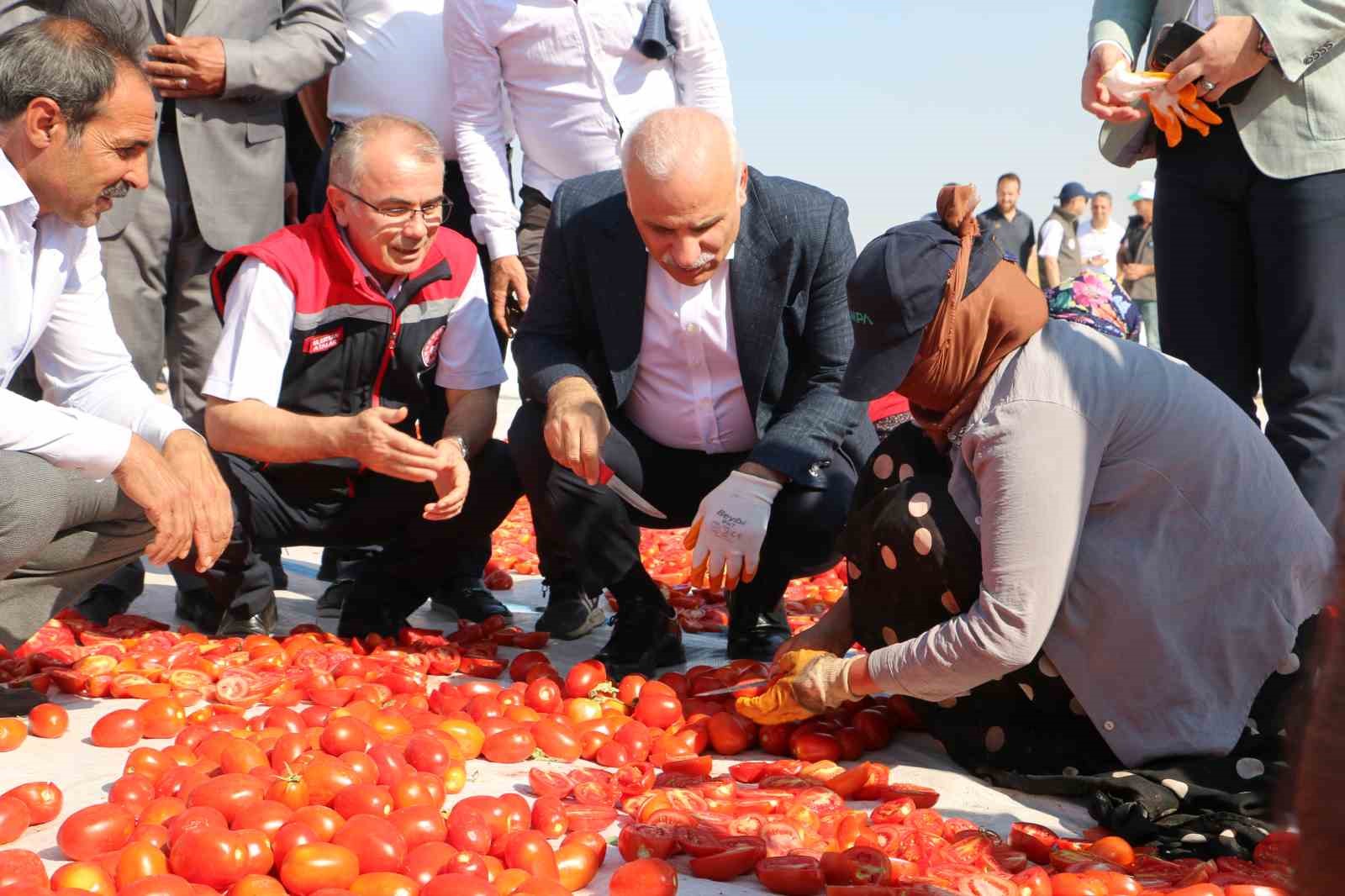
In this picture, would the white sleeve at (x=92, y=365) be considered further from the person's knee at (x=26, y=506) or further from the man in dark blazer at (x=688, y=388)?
the man in dark blazer at (x=688, y=388)

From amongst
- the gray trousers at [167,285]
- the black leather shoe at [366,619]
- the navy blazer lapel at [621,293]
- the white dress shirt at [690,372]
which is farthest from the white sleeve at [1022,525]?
the gray trousers at [167,285]

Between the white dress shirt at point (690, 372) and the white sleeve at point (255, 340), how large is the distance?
105 centimetres

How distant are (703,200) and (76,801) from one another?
2.06 meters

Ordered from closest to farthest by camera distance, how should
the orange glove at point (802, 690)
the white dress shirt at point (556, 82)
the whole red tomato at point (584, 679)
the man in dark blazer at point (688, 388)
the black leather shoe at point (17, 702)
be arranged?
the orange glove at point (802, 690) → the black leather shoe at point (17, 702) → the whole red tomato at point (584, 679) → the man in dark blazer at point (688, 388) → the white dress shirt at point (556, 82)

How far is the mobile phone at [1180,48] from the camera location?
139 inches

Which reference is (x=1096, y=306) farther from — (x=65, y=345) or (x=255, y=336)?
(x=65, y=345)

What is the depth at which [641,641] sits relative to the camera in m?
4.05

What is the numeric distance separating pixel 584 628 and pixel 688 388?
924 millimetres

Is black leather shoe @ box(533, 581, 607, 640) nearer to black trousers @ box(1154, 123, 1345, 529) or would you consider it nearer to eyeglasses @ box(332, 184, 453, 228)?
eyeglasses @ box(332, 184, 453, 228)

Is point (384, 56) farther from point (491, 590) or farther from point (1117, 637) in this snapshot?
point (1117, 637)

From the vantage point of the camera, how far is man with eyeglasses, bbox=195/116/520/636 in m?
4.02

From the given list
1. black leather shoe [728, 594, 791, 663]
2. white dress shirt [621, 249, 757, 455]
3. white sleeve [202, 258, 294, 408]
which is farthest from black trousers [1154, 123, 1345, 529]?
white sleeve [202, 258, 294, 408]

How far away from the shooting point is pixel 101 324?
365cm

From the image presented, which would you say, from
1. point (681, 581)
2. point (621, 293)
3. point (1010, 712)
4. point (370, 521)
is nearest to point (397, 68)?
point (621, 293)
